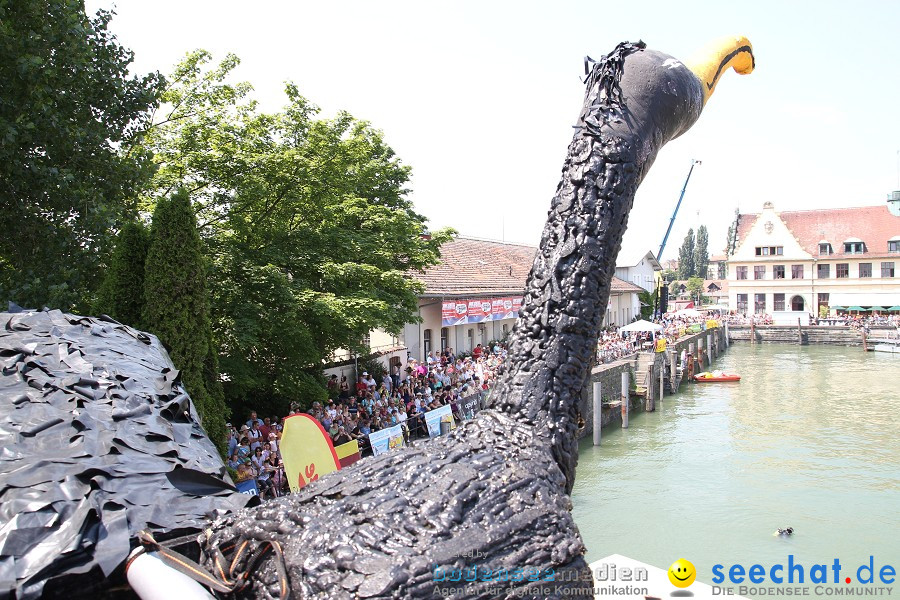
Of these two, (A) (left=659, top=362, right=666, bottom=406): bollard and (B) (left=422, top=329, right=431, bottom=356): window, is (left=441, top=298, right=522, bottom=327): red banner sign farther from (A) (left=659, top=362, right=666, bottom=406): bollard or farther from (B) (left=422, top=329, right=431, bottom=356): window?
(A) (left=659, top=362, right=666, bottom=406): bollard

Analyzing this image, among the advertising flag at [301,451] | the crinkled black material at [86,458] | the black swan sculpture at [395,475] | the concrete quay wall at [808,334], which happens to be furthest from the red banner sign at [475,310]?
the concrete quay wall at [808,334]

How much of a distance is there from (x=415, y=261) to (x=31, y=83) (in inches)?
372

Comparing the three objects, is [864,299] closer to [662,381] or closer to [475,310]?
[662,381]

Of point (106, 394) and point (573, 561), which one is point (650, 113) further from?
point (106, 394)

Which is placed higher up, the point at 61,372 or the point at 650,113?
the point at 650,113

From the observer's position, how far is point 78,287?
909 centimetres

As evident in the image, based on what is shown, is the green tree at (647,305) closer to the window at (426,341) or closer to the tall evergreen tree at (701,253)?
the window at (426,341)

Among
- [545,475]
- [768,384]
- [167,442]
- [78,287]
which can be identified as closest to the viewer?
[545,475]

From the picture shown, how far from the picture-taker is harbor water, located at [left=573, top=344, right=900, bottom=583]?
11438 mm

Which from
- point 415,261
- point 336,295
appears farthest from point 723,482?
point 336,295

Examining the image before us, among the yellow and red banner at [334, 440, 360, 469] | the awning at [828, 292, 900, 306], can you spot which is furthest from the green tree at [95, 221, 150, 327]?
the awning at [828, 292, 900, 306]

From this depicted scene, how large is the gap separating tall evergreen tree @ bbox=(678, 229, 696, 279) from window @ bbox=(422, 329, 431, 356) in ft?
253

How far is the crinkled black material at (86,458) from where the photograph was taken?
6.68ft

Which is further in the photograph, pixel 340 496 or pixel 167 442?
pixel 167 442
